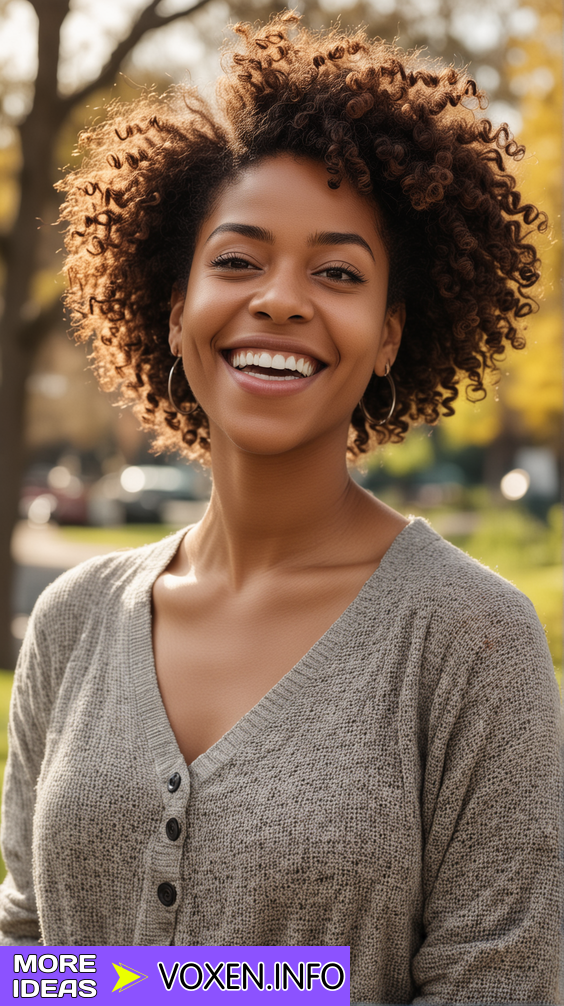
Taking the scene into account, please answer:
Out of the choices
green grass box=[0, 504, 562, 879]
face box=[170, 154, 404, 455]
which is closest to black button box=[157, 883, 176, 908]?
face box=[170, 154, 404, 455]

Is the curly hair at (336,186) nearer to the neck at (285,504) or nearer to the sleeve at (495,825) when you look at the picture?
the neck at (285,504)

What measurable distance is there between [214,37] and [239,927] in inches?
262

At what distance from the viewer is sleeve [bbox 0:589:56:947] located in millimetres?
2254

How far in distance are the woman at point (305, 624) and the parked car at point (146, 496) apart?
19.8 m

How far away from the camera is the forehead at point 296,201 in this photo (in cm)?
193

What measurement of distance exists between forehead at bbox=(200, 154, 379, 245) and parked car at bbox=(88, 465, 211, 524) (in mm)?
20074

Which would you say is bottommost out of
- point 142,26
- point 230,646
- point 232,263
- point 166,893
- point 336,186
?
point 166,893

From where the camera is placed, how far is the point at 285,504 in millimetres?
2162

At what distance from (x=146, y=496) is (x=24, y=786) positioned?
21.8m

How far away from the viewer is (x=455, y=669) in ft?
5.70

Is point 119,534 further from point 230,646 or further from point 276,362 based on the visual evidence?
point 276,362

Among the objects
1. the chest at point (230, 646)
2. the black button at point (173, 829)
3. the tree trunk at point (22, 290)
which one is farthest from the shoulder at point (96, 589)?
the tree trunk at point (22, 290)

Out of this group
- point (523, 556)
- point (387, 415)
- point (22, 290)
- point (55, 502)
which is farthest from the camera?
point (55, 502)

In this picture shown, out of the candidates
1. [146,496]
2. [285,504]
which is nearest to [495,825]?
[285,504]
